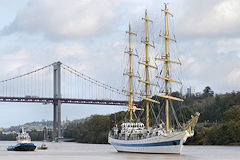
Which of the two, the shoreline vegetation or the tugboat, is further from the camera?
the shoreline vegetation

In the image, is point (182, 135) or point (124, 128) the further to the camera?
point (124, 128)

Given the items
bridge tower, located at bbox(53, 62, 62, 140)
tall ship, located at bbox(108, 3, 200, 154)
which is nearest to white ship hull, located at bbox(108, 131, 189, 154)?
tall ship, located at bbox(108, 3, 200, 154)

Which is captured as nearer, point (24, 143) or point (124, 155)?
point (124, 155)

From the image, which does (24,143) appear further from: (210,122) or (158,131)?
(210,122)

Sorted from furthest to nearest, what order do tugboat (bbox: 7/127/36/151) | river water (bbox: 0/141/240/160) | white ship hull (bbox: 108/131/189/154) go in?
tugboat (bbox: 7/127/36/151) < white ship hull (bbox: 108/131/189/154) < river water (bbox: 0/141/240/160)

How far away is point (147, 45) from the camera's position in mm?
97625

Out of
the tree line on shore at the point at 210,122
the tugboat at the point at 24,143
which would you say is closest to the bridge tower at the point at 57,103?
the tree line on shore at the point at 210,122

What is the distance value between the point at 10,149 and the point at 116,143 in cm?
2219

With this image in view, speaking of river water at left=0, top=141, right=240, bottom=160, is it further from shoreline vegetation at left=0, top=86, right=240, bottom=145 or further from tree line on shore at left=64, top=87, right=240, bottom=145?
tree line on shore at left=64, top=87, right=240, bottom=145

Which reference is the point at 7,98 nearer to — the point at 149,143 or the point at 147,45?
the point at 147,45

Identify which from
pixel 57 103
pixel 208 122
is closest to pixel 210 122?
pixel 208 122

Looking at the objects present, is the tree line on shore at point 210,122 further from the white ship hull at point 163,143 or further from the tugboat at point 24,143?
the white ship hull at point 163,143

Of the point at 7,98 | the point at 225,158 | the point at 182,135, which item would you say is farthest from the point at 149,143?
the point at 7,98

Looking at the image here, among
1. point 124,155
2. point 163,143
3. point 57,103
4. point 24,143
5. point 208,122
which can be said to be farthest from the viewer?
point 57,103
